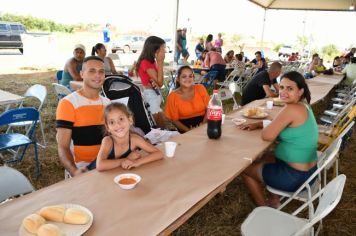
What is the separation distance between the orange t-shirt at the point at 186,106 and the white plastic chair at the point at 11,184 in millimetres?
1700

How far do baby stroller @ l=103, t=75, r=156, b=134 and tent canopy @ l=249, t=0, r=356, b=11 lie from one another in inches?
481

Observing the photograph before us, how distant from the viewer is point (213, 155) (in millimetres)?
1912

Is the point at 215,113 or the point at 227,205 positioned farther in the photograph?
the point at 227,205

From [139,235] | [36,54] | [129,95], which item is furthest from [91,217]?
[36,54]

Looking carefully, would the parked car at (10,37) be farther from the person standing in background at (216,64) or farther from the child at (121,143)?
the child at (121,143)

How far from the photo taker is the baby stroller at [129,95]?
8.88 feet

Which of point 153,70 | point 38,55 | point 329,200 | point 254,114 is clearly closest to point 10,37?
point 38,55

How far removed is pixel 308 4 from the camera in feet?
44.8

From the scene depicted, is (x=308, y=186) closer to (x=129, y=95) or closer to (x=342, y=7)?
(x=129, y=95)

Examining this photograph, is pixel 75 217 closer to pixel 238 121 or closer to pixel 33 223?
pixel 33 223

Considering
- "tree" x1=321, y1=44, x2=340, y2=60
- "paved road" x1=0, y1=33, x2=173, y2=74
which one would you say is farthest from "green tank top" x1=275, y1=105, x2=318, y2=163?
"tree" x1=321, y1=44, x2=340, y2=60

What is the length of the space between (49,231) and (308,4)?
15.2m

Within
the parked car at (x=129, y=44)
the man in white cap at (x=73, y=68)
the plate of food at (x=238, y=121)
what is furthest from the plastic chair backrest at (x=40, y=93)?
the parked car at (x=129, y=44)

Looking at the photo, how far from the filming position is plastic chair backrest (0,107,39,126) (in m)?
2.74
